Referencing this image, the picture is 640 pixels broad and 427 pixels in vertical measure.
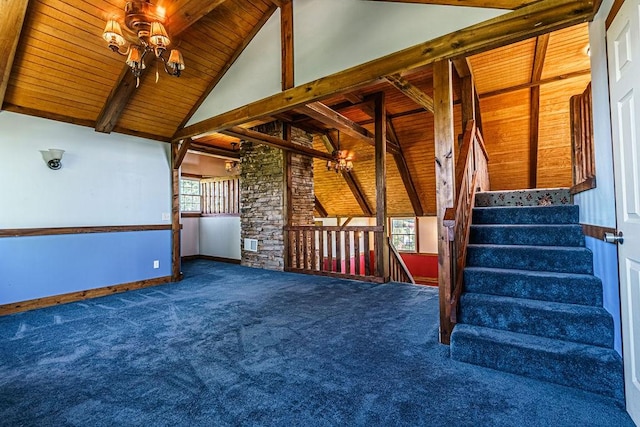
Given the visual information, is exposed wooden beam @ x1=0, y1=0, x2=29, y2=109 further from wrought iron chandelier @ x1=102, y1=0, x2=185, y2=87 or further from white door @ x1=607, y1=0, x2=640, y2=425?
white door @ x1=607, y1=0, x2=640, y2=425

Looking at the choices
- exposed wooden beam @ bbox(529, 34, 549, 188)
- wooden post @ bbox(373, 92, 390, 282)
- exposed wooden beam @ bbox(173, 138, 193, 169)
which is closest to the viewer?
exposed wooden beam @ bbox(529, 34, 549, 188)

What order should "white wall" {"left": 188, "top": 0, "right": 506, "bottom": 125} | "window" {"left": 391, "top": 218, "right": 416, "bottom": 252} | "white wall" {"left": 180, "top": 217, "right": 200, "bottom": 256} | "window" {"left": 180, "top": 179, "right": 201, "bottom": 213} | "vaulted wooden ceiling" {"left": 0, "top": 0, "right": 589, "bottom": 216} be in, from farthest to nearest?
"window" {"left": 391, "top": 218, "right": 416, "bottom": 252} < "window" {"left": 180, "top": 179, "right": 201, "bottom": 213} < "white wall" {"left": 180, "top": 217, "right": 200, "bottom": 256} < "vaulted wooden ceiling" {"left": 0, "top": 0, "right": 589, "bottom": 216} < "white wall" {"left": 188, "top": 0, "right": 506, "bottom": 125}

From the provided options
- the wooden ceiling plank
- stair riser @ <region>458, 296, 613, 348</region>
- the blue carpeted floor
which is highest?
the wooden ceiling plank

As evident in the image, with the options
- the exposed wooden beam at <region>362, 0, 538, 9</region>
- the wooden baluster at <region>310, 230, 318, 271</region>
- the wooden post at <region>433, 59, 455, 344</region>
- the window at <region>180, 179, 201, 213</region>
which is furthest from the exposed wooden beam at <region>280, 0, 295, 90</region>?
the window at <region>180, 179, 201, 213</region>

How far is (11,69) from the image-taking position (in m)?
3.48

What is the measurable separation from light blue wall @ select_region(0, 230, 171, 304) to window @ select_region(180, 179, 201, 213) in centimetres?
319

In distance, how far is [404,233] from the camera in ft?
33.9

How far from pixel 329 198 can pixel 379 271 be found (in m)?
5.46

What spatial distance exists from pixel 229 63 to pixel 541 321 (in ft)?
15.6

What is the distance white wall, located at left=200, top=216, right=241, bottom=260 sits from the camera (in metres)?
7.70

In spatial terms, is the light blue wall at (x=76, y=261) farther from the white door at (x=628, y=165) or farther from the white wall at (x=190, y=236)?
the white door at (x=628, y=165)

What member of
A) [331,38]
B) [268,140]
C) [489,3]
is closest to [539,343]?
[489,3]

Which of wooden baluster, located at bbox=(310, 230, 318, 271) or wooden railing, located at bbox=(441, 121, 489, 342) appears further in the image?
wooden baluster, located at bbox=(310, 230, 318, 271)

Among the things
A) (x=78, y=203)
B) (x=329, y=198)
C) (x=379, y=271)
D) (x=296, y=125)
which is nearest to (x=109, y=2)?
(x=78, y=203)
